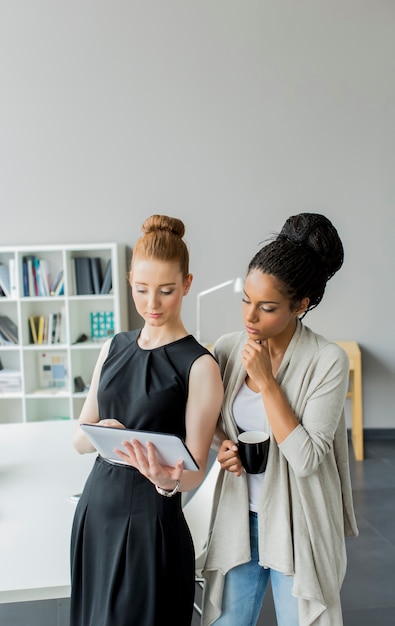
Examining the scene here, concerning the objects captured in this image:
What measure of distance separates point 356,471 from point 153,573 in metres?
3.58

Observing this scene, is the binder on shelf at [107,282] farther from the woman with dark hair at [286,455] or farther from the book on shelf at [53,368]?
the woman with dark hair at [286,455]

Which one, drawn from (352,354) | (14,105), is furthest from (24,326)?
(352,354)

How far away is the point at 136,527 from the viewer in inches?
54.2

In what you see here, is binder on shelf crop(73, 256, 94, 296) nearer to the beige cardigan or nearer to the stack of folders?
the stack of folders

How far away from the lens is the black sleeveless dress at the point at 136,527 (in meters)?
1.36

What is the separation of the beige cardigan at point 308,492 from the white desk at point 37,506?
0.49 metres

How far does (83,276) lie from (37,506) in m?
3.29

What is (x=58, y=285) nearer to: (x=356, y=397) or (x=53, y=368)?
(x=53, y=368)

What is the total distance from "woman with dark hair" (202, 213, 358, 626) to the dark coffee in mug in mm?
25

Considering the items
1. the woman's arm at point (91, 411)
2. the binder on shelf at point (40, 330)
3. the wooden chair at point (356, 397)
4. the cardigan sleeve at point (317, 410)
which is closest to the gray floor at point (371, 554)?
the wooden chair at point (356, 397)

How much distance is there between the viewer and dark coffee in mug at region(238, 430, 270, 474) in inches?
52.8

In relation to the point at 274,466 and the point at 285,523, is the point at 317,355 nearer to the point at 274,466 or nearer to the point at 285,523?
the point at 274,466

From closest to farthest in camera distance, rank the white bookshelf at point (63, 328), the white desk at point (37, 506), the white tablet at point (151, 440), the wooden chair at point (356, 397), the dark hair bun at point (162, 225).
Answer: the white tablet at point (151, 440), the dark hair bun at point (162, 225), the white desk at point (37, 506), the wooden chair at point (356, 397), the white bookshelf at point (63, 328)

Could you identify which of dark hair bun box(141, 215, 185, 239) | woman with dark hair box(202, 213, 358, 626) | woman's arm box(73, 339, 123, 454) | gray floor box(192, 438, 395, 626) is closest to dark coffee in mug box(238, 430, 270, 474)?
woman with dark hair box(202, 213, 358, 626)
